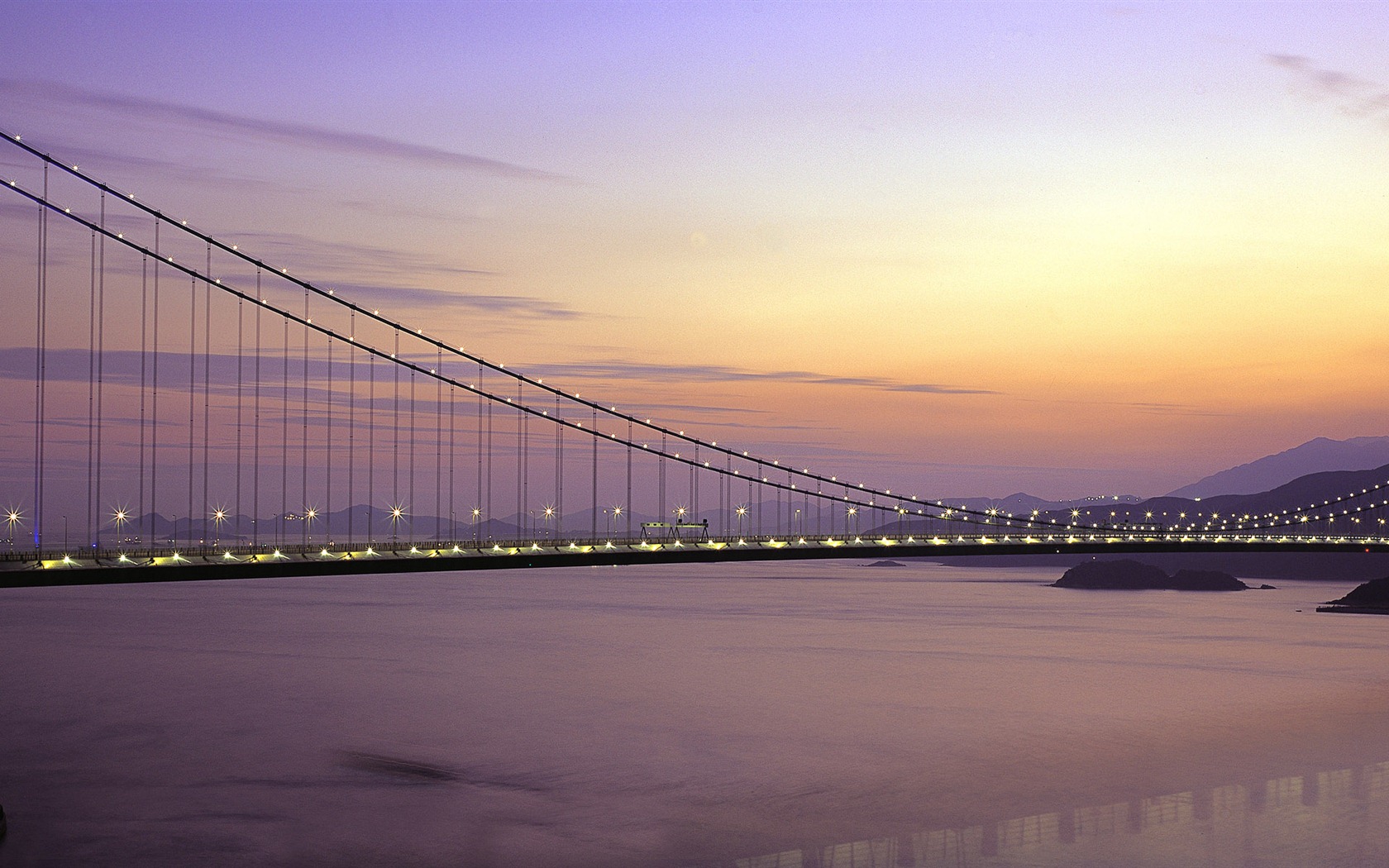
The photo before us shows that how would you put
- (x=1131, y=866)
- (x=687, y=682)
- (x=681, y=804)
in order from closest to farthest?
(x=1131, y=866) → (x=681, y=804) → (x=687, y=682)

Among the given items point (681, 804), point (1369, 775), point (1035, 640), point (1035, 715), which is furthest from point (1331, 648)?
point (681, 804)

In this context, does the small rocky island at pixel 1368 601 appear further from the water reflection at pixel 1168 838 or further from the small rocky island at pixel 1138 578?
the water reflection at pixel 1168 838

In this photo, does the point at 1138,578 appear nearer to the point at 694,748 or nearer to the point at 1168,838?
the point at 694,748

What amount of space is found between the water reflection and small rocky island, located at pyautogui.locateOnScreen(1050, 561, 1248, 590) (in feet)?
500

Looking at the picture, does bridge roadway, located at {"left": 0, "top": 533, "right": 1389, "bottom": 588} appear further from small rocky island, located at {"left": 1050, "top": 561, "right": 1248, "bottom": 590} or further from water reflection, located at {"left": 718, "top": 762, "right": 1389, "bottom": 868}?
small rocky island, located at {"left": 1050, "top": 561, "right": 1248, "bottom": 590}

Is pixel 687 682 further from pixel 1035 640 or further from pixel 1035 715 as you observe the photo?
pixel 1035 640

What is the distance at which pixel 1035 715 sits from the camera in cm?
5903

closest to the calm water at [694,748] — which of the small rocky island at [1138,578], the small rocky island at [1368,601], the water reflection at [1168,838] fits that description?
the water reflection at [1168,838]

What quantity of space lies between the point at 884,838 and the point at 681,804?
737 cm

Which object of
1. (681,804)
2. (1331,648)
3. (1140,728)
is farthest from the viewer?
(1331,648)

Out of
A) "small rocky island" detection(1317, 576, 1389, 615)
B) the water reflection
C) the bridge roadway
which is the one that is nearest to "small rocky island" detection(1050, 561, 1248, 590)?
"small rocky island" detection(1317, 576, 1389, 615)

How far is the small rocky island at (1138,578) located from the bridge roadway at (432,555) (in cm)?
12400

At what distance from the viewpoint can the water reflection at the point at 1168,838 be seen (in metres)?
31.2

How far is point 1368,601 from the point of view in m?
128
